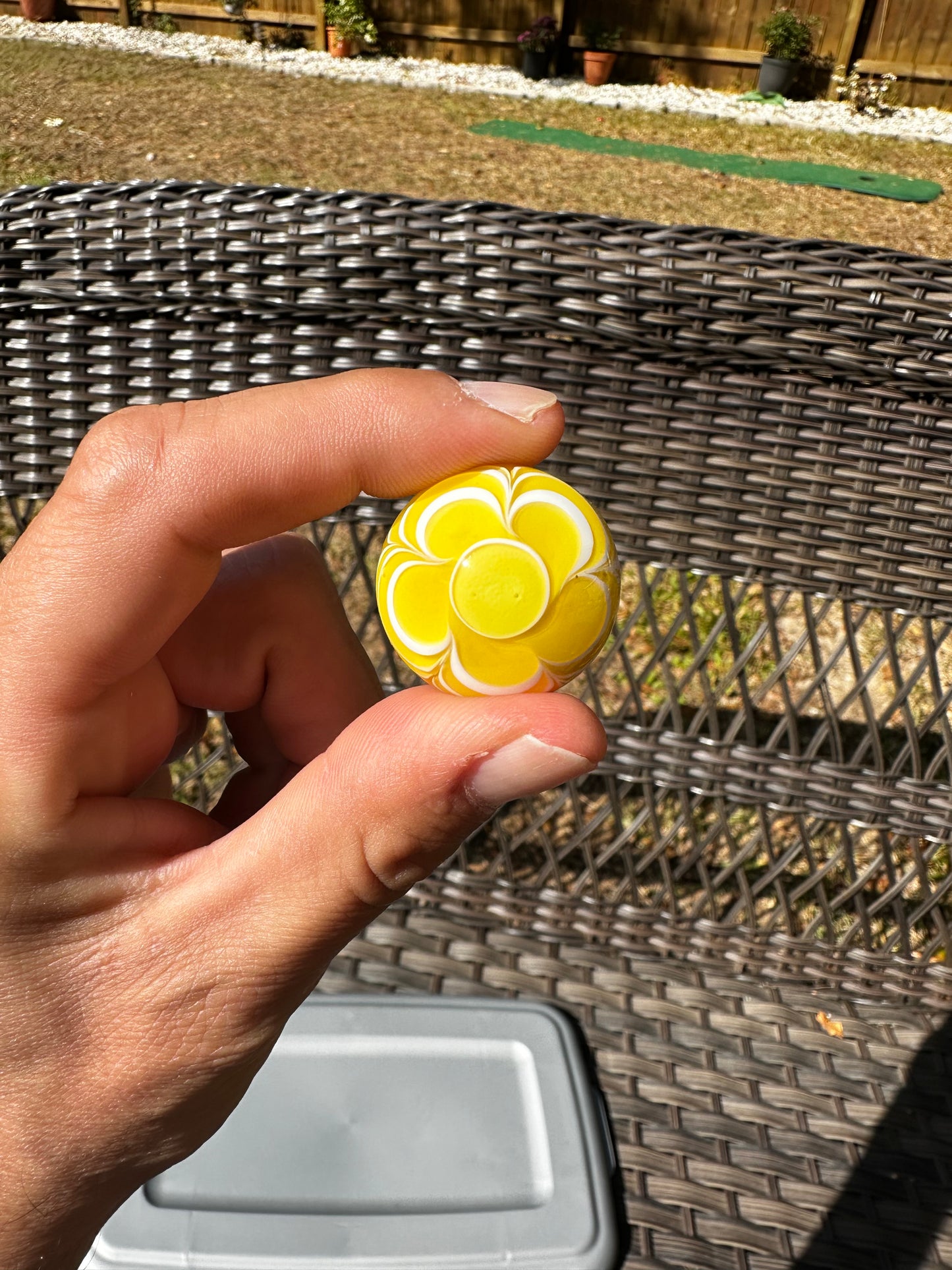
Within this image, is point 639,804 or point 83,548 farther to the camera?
point 639,804

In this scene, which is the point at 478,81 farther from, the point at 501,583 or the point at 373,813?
the point at 373,813

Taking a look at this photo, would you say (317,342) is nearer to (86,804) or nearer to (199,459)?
(199,459)

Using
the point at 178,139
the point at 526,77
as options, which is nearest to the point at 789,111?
the point at 526,77

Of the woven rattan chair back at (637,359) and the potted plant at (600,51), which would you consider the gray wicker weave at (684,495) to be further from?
the potted plant at (600,51)

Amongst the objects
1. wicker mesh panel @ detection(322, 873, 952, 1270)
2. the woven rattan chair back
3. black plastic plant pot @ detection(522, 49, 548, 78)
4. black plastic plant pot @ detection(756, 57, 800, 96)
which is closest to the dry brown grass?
black plastic plant pot @ detection(522, 49, 548, 78)

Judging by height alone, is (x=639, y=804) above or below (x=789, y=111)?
below

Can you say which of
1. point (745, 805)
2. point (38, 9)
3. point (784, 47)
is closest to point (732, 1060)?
point (745, 805)

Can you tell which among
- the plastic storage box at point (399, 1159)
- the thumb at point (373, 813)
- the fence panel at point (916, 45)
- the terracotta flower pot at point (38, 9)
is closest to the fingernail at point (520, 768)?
the thumb at point (373, 813)
